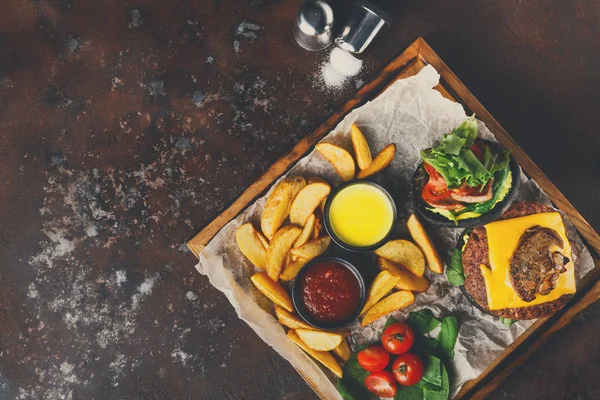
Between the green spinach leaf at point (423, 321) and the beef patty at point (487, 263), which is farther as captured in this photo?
the green spinach leaf at point (423, 321)

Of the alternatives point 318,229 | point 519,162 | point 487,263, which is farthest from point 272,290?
point 519,162

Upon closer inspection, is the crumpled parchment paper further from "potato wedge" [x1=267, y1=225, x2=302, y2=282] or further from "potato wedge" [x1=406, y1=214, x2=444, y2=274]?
"potato wedge" [x1=267, y1=225, x2=302, y2=282]

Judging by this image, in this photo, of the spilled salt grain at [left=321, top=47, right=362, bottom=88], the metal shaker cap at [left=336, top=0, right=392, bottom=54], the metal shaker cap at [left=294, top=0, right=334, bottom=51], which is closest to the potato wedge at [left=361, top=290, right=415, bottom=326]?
the spilled salt grain at [left=321, top=47, right=362, bottom=88]

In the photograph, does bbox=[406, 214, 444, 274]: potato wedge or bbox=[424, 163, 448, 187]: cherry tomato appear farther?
bbox=[406, 214, 444, 274]: potato wedge

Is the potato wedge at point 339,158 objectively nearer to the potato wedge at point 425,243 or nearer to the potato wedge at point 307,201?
the potato wedge at point 307,201

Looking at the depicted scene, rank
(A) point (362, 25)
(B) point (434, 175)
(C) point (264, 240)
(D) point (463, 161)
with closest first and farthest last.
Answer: (D) point (463, 161) → (B) point (434, 175) → (C) point (264, 240) → (A) point (362, 25)

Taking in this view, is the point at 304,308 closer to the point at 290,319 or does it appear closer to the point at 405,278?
the point at 290,319

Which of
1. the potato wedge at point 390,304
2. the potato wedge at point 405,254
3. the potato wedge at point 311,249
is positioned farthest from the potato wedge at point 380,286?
the potato wedge at point 311,249
